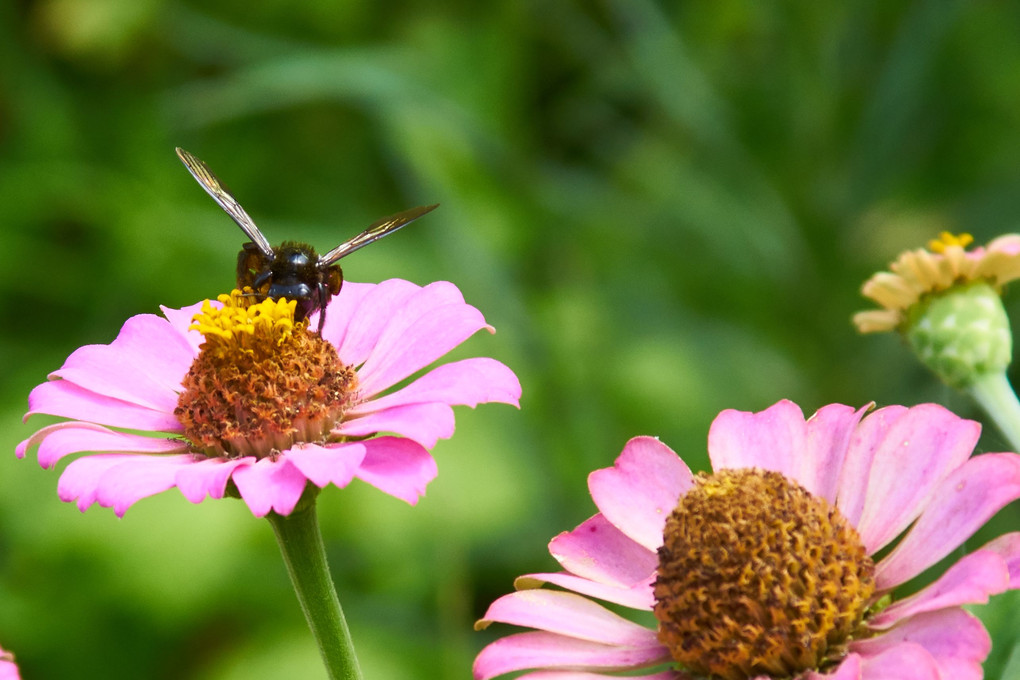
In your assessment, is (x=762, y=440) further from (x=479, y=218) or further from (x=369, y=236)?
(x=479, y=218)

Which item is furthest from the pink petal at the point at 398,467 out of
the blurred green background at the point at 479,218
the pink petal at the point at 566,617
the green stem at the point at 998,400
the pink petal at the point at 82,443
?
the blurred green background at the point at 479,218

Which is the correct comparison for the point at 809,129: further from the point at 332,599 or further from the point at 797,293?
the point at 332,599

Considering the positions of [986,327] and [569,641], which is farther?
[986,327]

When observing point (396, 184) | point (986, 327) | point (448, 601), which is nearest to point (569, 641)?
point (986, 327)

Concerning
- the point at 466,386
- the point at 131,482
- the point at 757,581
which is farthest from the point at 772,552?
the point at 131,482

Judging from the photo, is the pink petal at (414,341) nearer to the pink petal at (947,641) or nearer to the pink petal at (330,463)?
the pink petal at (330,463)

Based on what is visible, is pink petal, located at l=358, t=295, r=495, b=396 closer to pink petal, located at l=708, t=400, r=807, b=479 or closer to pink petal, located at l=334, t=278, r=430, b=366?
pink petal, located at l=334, t=278, r=430, b=366
